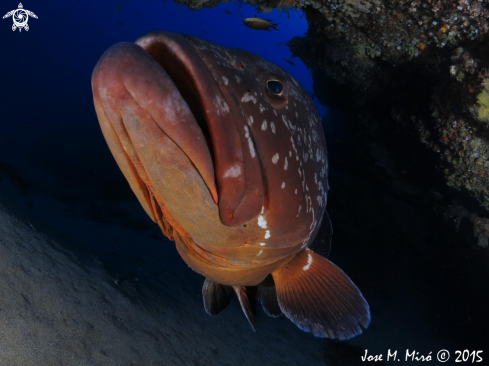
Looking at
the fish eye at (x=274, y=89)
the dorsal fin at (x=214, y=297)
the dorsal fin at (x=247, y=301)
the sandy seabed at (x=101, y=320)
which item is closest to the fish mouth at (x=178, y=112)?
the fish eye at (x=274, y=89)

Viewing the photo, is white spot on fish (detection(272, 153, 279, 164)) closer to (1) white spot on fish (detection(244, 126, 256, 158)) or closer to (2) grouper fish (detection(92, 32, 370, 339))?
(2) grouper fish (detection(92, 32, 370, 339))

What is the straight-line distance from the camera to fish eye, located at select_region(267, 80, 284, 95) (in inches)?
67.3

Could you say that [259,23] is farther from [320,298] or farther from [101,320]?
[101,320]

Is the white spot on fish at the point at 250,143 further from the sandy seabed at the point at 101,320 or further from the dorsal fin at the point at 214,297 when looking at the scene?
the sandy seabed at the point at 101,320

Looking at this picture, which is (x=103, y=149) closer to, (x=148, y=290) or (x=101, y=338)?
(x=148, y=290)

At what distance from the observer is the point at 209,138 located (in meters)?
1.43

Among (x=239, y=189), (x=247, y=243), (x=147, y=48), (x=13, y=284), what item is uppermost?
(x=147, y=48)

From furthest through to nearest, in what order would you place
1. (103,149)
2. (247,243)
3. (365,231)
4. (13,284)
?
(103,149)
(365,231)
(13,284)
(247,243)

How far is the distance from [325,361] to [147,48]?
8647 millimetres

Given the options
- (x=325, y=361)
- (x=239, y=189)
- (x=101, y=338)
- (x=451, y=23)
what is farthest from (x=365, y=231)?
(x=239, y=189)

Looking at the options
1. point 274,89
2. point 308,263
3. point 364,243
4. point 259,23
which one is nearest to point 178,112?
point 274,89

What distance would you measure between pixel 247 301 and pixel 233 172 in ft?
8.99

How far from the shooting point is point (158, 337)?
171 inches

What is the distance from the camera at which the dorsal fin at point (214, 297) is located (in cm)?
355
